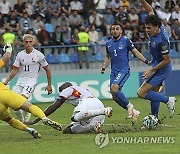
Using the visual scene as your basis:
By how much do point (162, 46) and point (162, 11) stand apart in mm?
15834

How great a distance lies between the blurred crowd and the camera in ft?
84.1

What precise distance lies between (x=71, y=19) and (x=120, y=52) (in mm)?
11253

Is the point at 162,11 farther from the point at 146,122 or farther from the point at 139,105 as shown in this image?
the point at 146,122

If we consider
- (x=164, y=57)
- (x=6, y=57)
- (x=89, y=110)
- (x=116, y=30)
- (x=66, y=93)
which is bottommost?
(x=89, y=110)

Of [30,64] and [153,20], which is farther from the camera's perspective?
[30,64]

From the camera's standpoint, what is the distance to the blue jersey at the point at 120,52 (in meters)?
15.8

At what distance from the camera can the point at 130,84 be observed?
2406 cm

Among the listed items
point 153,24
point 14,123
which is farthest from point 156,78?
point 14,123

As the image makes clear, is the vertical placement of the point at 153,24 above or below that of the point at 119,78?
above

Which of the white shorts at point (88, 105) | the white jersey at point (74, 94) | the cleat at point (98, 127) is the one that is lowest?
the cleat at point (98, 127)

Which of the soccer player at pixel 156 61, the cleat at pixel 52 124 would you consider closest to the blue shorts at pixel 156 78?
the soccer player at pixel 156 61

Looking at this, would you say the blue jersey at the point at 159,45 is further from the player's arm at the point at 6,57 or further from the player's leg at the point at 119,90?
the player's arm at the point at 6,57

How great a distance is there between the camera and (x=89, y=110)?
1245 centimetres

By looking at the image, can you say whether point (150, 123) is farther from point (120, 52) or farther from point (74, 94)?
point (120, 52)
